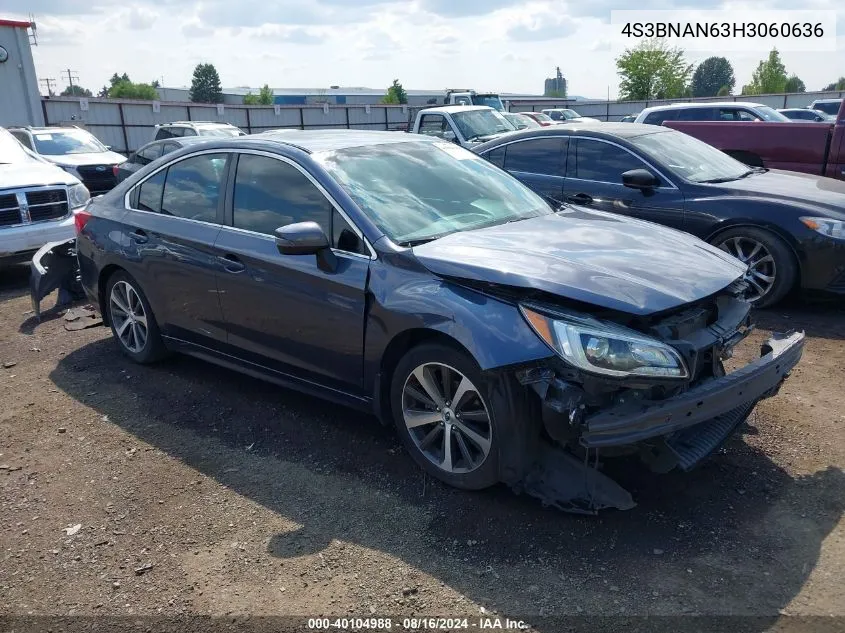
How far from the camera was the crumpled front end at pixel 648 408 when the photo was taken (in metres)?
3.11

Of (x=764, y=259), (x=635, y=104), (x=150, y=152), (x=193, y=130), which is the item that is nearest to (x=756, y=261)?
(x=764, y=259)

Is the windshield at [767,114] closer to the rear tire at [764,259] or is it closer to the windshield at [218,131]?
the rear tire at [764,259]

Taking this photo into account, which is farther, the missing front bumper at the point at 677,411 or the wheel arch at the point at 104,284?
the wheel arch at the point at 104,284

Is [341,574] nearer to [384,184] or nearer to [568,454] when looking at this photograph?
[568,454]

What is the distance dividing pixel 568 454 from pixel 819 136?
7.68m

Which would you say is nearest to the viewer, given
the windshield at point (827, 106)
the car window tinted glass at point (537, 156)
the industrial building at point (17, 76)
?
the car window tinted glass at point (537, 156)

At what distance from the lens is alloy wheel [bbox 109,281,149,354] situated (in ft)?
18.0

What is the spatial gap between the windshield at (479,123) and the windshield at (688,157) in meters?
7.87

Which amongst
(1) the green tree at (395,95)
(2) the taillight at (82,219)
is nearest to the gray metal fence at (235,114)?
(2) the taillight at (82,219)

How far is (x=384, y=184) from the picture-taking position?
4.25 metres

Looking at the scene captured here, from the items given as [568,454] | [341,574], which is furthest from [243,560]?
[568,454]

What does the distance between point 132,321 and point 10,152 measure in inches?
217

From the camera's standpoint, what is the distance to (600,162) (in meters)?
7.44

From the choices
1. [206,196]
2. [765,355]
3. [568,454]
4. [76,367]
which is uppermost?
[206,196]
